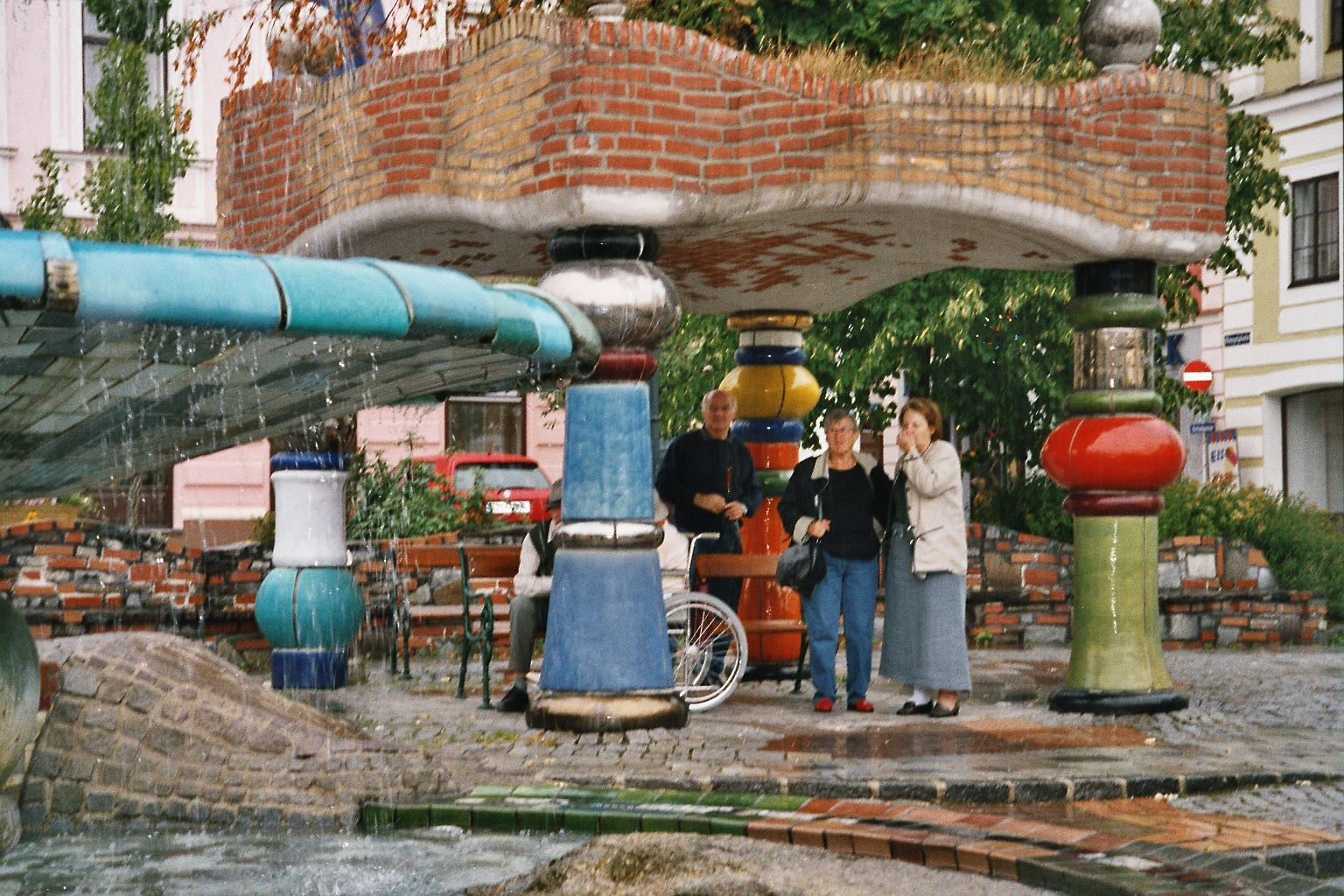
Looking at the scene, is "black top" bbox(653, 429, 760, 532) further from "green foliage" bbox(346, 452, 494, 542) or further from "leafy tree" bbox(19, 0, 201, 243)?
"leafy tree" bbox(19, 0, 201, 243)

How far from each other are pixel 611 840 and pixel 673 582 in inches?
199

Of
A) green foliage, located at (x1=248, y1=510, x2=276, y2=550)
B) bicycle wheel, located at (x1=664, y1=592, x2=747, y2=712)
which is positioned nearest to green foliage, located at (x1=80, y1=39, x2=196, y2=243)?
green foliage, located at (x1=248, y1=510, x2=276, y2=550)

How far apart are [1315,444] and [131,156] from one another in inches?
706

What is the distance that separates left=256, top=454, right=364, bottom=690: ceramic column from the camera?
408 inches

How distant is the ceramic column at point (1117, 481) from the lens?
8852 mm

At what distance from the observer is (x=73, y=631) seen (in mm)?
12102

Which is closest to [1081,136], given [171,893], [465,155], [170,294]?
[465,155]

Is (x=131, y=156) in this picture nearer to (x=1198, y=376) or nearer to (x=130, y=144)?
(x=130, y=144)

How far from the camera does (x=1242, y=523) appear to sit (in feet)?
53.4

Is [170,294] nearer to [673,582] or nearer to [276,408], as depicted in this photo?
[276,408]

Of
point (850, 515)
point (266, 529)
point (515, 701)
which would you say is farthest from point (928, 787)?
point (266, 529)

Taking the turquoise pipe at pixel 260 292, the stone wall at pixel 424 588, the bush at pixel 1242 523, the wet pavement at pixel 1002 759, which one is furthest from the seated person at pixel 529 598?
the bush at pixel 1242 523

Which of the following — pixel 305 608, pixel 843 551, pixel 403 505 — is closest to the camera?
pixel 843 551

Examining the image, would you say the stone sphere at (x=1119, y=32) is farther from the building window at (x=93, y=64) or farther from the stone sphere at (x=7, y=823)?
the building window at (x=93, y=64)
